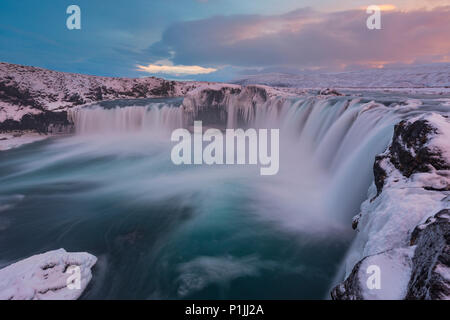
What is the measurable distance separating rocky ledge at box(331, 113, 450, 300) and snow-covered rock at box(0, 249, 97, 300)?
4.49 meters

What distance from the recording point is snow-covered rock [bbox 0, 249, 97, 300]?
13.0 ft

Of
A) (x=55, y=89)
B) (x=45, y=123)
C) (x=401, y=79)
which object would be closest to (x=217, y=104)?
(x=45, y=123)

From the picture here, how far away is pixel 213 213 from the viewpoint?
7945mm

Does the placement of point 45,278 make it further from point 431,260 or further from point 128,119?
point 128,119

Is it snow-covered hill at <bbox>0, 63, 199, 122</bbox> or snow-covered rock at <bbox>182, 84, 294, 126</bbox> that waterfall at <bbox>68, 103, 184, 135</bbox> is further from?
snow-covered hill at <bbox>0, 63, 199, 122</bbox>

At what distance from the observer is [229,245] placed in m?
6.22

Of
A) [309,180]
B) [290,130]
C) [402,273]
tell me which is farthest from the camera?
[290,130]

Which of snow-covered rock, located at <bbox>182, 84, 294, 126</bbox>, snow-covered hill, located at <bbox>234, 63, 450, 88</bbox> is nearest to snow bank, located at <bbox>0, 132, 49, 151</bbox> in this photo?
snow-covered rock, located at <bbox>182, 84, 294, 126</bbox>

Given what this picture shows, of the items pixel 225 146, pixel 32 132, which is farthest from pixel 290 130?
pixel 32 132

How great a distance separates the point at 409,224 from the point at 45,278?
5.77 metres

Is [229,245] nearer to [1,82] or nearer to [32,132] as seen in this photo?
[32,132]

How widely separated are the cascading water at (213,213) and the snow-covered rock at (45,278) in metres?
0.36

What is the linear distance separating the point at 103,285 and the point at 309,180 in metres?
8.15

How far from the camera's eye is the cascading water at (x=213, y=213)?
16.8 ft
